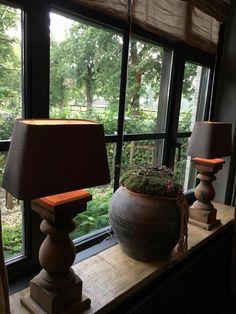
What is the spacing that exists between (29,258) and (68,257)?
372mm

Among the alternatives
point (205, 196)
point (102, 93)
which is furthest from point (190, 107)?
point (102, 93)

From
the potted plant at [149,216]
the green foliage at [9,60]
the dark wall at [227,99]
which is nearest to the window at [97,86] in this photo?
the green foliage at [9,60]

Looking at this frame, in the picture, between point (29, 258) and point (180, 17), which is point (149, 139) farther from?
point (29, 258)

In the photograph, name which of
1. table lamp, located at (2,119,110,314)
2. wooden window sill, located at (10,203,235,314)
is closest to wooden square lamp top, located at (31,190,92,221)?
table lamp, located at (2,119,110,314)

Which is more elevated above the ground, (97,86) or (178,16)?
(178,16)

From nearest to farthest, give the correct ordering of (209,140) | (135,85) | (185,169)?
(209,140) → (135,85) → (185,169)

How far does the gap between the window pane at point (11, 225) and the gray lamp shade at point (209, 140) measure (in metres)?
0.96

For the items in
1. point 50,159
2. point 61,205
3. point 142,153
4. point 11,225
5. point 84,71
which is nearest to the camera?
point 50,159

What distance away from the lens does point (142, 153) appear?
1.67 metres

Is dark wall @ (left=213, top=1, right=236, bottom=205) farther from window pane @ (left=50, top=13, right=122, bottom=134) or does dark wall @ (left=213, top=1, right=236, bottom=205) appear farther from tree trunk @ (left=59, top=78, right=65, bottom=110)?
tree trunk @ (left=59, top=78, right=65, bottom=110)

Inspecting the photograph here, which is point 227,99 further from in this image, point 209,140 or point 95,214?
point 95,214

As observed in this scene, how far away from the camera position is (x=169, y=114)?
1.77 metres

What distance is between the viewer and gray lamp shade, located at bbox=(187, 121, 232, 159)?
55.9 inches

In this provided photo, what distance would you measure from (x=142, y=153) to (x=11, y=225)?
2.93ft
